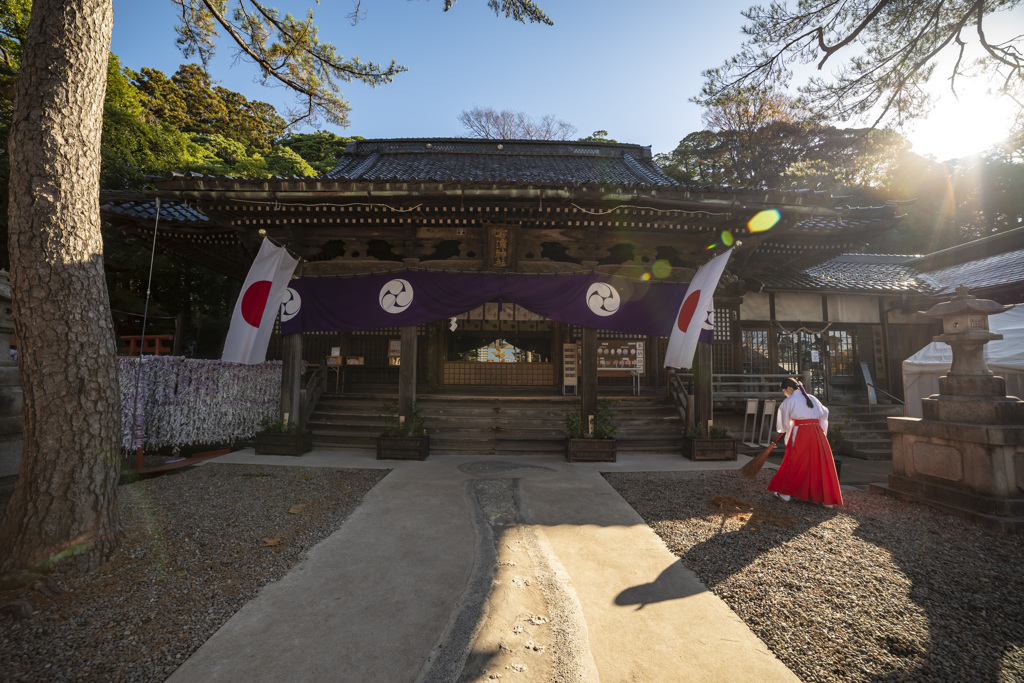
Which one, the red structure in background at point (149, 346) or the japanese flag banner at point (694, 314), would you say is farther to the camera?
the red structure in background at point (149, 346)

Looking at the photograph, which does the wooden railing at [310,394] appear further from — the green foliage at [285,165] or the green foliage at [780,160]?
the green foliage at [780,160]

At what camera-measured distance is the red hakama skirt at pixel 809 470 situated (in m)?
5.20

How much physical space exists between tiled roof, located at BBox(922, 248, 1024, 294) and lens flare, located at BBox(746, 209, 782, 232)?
7.41 m

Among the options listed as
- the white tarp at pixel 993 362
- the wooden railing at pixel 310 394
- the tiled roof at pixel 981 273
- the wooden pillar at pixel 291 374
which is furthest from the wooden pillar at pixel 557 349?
the tiled roof at pixel 981 273

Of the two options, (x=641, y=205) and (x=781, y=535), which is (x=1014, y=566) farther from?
(x=641, y=205)

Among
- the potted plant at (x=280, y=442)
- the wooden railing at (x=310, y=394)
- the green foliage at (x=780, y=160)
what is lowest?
the potted plant at (x=280, y=442)

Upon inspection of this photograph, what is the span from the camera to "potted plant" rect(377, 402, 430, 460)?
7.46m

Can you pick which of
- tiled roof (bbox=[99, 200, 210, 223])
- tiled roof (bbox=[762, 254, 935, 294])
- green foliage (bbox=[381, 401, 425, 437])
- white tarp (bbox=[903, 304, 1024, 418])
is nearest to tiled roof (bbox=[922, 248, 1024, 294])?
tiled roof (bbox=[762, 254, 935, 294])

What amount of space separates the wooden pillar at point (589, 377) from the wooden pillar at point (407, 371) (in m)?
3.24

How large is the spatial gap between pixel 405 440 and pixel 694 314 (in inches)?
218

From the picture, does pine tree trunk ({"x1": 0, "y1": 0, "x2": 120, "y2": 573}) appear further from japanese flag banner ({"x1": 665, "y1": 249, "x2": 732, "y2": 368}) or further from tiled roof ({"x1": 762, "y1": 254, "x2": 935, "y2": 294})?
tiled roof ({"x1": 762, "y1": 254, "x2": 935, "y2": 294})

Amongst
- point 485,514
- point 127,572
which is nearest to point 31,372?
point 127,572

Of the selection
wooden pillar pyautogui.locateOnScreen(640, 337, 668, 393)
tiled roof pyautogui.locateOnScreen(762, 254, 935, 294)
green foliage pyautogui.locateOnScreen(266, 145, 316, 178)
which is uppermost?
green foliage pyautogui.locateOnScreen(266, 145, 316, 178)

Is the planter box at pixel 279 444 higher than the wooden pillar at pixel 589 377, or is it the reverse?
the wooden pillar at pixel 589 377
